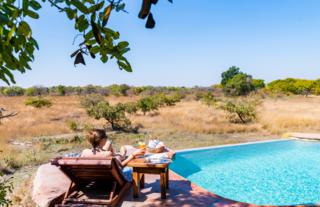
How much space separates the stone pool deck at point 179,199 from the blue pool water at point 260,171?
1099mm

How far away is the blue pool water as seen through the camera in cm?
570

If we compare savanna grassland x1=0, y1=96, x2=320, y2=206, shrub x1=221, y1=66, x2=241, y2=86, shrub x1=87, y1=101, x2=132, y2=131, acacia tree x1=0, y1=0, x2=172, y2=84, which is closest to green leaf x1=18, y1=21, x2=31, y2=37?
acacia tree x1=0, y1=0, x2=172, y2=84

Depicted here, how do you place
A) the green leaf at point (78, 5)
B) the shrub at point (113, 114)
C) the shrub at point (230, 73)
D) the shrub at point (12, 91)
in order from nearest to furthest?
the green leaf at point (78, 5) < the shrub at point (113, 114) < the shrub at point (12, 91) < the shrub at point (230, 73)

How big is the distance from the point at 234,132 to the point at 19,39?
1243cm

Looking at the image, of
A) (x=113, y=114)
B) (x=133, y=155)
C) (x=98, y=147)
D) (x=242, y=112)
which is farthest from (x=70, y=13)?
(x=242, y=112)

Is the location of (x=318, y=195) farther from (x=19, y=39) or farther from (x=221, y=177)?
(x=19, y=39)

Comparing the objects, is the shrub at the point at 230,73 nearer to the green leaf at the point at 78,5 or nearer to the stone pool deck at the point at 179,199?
the stone pool deck at the point at 179,199

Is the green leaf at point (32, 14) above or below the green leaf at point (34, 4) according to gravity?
below

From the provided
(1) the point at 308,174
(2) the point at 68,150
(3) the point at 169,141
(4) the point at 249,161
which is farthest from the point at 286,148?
(2) the point at 68,150

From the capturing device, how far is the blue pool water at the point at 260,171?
225 inches

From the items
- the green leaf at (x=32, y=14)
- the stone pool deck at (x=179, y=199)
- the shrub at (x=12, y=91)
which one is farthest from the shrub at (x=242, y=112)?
the shrub at (x=12, y=91)

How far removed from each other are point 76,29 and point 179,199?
385 centimetres

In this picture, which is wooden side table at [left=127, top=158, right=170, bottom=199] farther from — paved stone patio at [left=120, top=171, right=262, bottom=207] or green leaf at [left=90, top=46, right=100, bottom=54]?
green leaf at [left=90, top=46, right=100, bottom=54]

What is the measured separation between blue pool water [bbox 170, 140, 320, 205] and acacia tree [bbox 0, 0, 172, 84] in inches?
197
